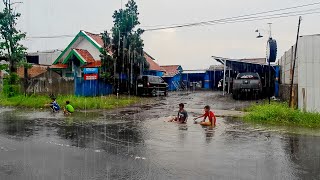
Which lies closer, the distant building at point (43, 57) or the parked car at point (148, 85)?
the parked car at point (148, 85)

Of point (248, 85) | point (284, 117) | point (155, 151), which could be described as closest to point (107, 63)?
point (248, 85)

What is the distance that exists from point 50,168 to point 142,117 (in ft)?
28.5

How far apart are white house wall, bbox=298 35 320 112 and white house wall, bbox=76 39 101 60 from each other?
63.1 ft

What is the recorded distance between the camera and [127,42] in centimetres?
2469

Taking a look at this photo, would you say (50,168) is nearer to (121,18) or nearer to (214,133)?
(214,133)

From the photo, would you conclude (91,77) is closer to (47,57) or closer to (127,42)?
(127,42)

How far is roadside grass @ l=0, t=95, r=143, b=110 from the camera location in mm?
18859

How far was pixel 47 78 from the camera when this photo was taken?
23125 millimetres

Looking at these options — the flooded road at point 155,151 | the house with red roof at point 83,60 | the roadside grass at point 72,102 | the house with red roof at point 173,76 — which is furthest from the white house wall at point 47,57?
the flooded road at point 155,151

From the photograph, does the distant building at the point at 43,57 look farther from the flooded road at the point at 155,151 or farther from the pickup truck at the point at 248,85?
the flooded road at the point at 155,151

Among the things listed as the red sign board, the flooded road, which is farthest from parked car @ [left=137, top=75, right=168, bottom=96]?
the flooded road

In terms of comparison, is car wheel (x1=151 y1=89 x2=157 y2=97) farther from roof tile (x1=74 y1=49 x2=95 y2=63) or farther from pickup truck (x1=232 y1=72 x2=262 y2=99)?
pickup truck (x1=232 y1=72 x2=262 y2=99)

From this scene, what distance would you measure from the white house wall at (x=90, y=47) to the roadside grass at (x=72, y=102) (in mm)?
8010

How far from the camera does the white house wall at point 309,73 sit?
1320cm
